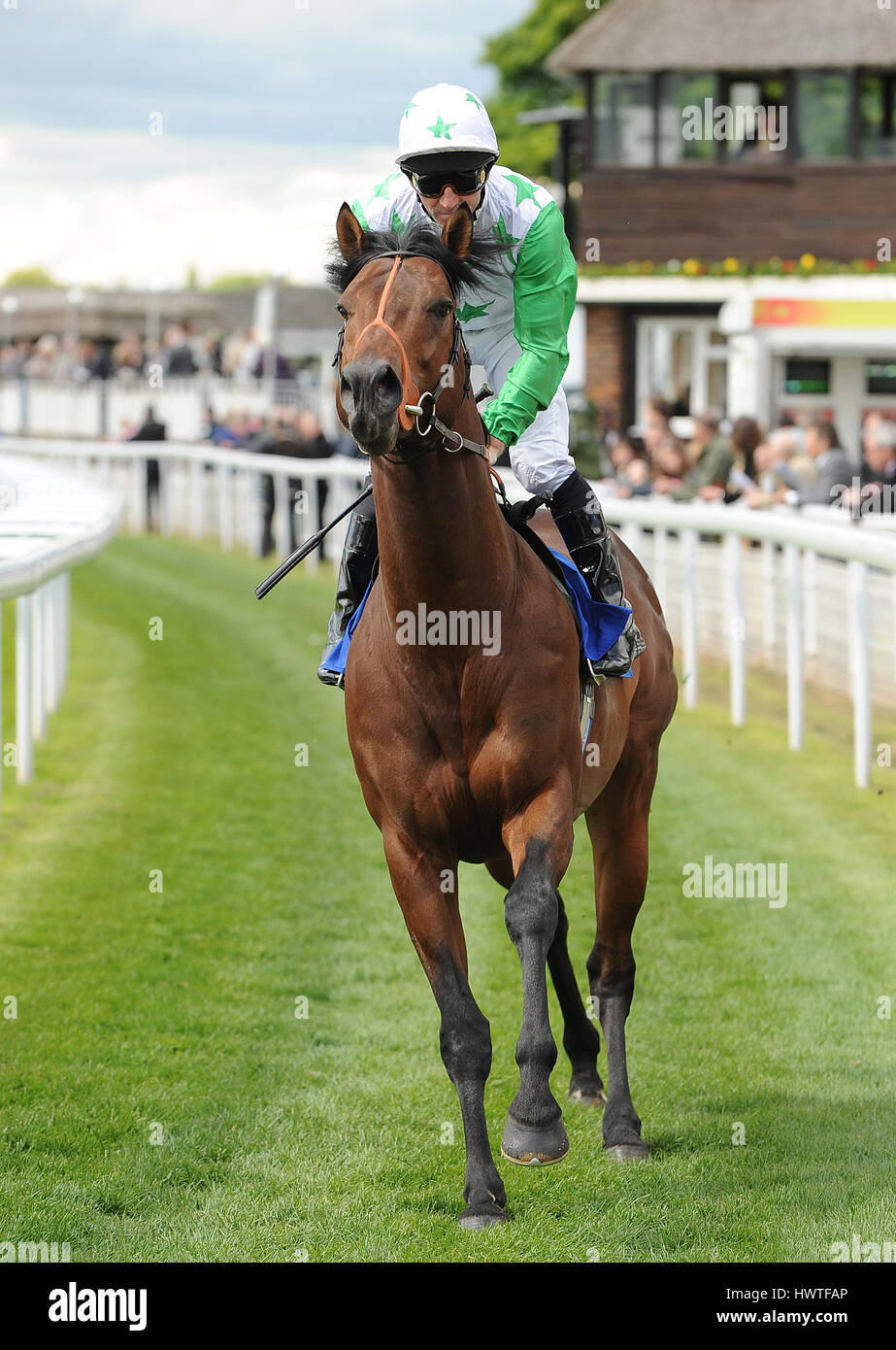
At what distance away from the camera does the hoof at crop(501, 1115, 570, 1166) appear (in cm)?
373

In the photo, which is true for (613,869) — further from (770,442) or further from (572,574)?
(770,442)

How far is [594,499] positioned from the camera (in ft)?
15.4

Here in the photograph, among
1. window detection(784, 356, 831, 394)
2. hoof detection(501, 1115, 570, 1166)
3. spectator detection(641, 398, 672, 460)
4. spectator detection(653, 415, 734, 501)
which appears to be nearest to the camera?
hoof detection(501, 1115, 570, 1166)

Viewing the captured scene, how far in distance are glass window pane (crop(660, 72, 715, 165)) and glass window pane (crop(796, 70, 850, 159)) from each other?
4.27ft

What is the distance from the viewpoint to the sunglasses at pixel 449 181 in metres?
4.02

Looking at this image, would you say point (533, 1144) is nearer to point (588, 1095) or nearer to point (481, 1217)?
point (481, 1217)

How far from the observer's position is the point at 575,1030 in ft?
15.8

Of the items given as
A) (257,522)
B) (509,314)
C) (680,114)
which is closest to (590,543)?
(509,314)

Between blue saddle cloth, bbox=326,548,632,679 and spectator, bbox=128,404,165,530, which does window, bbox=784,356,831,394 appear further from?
blue saddle cloth, bbox=326,548,632,679

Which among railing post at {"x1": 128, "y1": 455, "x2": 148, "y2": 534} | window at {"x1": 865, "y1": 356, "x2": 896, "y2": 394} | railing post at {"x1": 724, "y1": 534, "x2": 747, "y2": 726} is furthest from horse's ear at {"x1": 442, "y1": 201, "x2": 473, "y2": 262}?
window at {"x1": 865, "y1": 356, "x2": 896, "y2": 394}

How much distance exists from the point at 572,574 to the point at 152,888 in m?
2.84

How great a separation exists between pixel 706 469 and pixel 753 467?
42 cm

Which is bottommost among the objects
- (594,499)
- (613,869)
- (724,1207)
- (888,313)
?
(724,1207)
